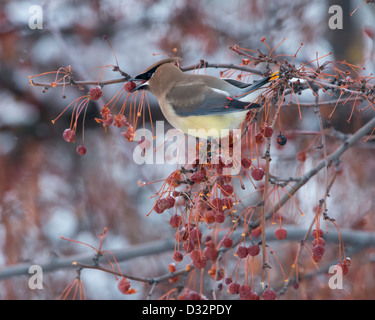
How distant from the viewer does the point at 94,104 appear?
305 centimetres

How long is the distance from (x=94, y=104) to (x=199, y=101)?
159cm

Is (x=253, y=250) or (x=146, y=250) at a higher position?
(x=253, y=250)

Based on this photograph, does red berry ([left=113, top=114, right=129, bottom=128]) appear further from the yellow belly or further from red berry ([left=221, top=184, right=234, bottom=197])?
red berry ([left=221, top=184, right=234, bottom=197])

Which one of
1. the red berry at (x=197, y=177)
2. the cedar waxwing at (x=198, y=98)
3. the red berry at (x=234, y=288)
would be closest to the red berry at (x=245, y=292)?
the red berry at (x=234, y=288)

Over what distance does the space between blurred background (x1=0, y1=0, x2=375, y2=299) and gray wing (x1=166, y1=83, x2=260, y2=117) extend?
130cm

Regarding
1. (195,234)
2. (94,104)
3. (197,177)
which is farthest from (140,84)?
(94,104)

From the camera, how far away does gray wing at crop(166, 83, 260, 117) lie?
1.52 m

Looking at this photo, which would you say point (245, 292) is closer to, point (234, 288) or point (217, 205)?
point (234, 288)

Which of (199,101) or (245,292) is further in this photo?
(199,101)

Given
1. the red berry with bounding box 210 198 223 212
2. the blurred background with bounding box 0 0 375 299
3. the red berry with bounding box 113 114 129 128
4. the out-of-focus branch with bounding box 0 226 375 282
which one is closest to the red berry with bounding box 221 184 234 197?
the red berry with bounding box 210 198 223 212

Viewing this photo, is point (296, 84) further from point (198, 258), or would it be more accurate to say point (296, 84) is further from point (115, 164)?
point (115, 164)

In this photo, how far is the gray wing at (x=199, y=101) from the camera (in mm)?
1521

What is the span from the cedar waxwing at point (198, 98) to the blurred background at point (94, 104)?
1262 millimetres

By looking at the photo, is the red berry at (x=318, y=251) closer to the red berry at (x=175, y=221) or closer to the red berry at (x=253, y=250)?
the red berry at (x=253, y=250)
